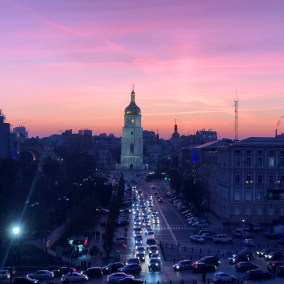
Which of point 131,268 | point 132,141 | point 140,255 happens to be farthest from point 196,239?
point 132,141

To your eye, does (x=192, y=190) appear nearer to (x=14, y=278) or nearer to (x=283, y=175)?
(x=283, y=175)

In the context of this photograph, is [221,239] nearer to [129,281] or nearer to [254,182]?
[254,182]

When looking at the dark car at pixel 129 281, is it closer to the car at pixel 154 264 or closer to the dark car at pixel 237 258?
the car at pixel 154 264

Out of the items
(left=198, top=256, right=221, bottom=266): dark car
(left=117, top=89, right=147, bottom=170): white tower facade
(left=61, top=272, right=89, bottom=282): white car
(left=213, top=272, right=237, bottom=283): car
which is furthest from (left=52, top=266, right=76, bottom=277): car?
(left=117, top=89, right=147, bottom=170): white tower facade

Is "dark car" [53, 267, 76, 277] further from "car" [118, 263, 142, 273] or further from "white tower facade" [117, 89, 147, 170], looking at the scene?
"white tower facade" [117, 89, 147, 170]

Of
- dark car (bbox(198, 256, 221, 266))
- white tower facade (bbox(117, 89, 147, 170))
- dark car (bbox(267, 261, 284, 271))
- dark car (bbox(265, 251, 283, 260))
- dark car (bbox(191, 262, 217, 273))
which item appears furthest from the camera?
white tower facade (bbox(117, 89, 147, 170))

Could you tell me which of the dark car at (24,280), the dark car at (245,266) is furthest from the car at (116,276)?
the dark car at (245,266)
